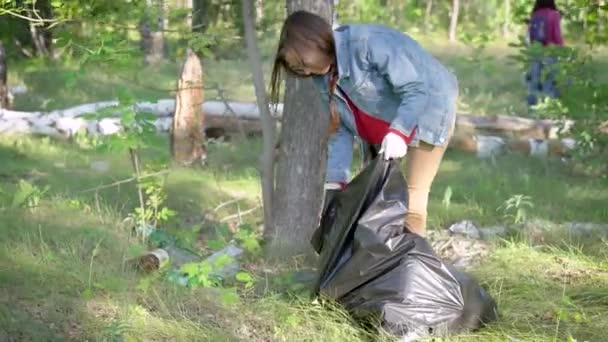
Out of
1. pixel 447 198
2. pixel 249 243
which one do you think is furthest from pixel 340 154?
pixel 447 198

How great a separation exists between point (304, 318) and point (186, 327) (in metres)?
0.51

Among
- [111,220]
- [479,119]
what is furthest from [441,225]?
[479,119]

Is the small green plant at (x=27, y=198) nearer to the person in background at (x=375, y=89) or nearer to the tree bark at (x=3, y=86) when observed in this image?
the person in background at (x=375, y=89)

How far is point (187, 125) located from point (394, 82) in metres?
4.90

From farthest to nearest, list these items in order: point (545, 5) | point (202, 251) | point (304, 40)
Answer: point (545, 5) < point (202, 251) < point (304, 40)

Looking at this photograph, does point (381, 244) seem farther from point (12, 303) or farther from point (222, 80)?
point (222, 80)

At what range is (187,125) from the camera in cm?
856

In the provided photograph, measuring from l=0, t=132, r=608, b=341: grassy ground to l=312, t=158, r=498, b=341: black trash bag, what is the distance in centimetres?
12

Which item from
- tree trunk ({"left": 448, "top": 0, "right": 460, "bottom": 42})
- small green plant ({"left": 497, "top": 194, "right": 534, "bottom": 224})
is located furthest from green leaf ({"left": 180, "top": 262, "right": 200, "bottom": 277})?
tree trunk ({"left": 448, "top": 0, "right": 460, "bottom": 42})

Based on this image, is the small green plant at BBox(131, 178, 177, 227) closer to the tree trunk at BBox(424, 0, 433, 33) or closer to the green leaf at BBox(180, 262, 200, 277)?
the green leaf at BBox(180, 262, 200, 277)

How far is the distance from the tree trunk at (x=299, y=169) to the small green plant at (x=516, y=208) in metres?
1.38

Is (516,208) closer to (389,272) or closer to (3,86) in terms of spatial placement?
(389,272)

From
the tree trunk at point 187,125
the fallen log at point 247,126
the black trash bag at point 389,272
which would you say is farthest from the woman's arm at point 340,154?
the fallen log at point 247,126

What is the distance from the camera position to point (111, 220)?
227 inches
